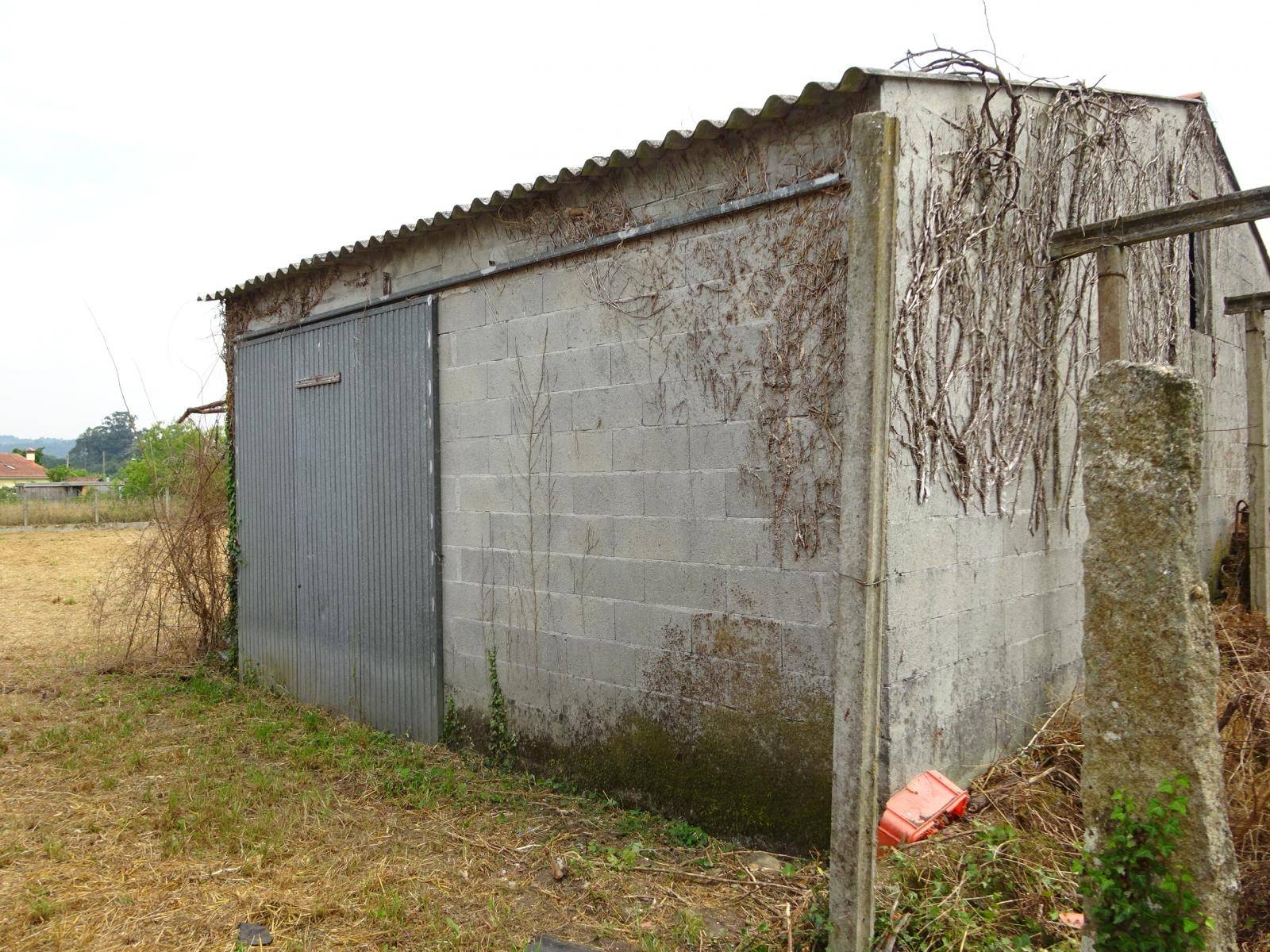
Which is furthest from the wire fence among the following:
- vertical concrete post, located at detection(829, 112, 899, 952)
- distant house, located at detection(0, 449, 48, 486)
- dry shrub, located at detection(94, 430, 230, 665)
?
distant house, located at detection(0, 449, 48, 486)

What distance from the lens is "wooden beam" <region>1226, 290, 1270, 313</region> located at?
7.27 meters

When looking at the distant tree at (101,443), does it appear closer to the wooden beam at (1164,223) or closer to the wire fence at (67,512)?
the wire fence at (67,512)

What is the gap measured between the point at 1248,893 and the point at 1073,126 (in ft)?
14.7

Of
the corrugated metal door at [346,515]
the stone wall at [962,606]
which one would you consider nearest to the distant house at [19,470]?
the corrugated metal door at [346,515]

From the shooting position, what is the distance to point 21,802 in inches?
216

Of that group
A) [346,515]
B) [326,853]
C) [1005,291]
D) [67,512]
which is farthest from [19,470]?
[1005,291]

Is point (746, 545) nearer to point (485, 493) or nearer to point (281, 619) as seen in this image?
point (485, 493)

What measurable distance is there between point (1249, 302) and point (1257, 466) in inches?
52.5

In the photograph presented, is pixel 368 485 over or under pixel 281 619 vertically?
over

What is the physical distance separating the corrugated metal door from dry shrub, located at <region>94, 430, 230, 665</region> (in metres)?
0.69

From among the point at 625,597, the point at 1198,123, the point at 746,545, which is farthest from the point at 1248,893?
the point at 1198,123

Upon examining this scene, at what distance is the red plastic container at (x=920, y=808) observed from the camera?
4055mm

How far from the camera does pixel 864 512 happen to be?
3.21 m

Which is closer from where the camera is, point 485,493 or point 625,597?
point 625,597
